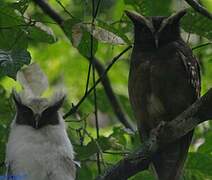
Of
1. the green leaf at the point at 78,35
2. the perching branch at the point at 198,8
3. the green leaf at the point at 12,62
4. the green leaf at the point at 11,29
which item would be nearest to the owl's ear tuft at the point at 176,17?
the perching branch at the point at 198,8

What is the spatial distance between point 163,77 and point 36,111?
0.93m

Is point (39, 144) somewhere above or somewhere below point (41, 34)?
below

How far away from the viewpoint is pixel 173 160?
18.6 feet

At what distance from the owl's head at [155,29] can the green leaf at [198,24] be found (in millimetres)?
150

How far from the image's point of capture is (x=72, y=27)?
4816mm

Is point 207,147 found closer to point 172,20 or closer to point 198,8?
point 172,20

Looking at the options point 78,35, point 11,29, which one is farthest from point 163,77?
point 11,29

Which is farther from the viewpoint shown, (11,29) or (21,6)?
(11,29)

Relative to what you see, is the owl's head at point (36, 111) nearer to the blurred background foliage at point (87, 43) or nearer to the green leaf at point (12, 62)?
the blurred background foliage at point (87, 43)

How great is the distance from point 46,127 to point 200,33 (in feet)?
4.10

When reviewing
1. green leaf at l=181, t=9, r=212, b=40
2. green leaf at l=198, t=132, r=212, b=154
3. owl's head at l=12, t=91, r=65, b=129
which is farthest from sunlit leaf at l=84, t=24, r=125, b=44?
green leaf at l=198, t=132, r=212, b=154

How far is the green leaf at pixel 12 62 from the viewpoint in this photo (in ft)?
15.3

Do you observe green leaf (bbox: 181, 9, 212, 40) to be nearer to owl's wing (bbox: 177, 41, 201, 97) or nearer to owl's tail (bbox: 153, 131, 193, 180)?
owl's wing (bbox: 177, 41, 201, 97)

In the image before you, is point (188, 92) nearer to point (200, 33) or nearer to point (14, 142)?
point (200, 33)
